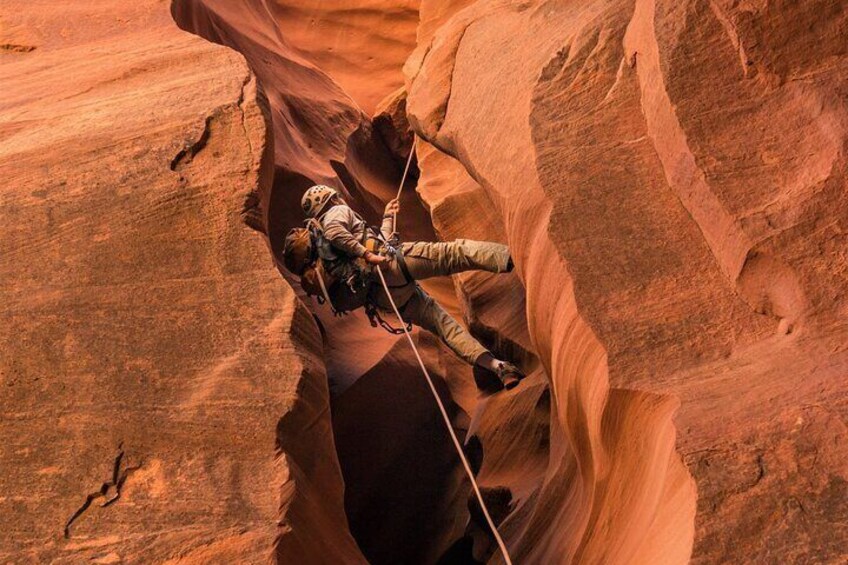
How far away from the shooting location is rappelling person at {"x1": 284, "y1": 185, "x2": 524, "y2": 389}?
6.31m

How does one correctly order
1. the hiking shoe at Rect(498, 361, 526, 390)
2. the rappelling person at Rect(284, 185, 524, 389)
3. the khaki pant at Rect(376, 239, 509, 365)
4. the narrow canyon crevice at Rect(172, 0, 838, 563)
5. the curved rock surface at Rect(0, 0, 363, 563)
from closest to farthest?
the narrow canyon crevice at Rect(172, 0, 838, 563), the curved rock surface at Rect(0, 0, 363, 563), the khaki pant at Rect(376, 239, 509, 365), the rappelling person at Rect(284, 185, 524, 389), the hiking shoe at Rect(498, 361, 526, 390)

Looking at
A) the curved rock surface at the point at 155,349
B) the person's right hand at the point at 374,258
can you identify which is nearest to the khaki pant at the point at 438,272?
the person's right hand at the point at 374,258

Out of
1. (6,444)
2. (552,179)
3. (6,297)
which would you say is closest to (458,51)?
(552,179)

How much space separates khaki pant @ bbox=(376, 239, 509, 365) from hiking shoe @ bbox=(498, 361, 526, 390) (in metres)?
0.17

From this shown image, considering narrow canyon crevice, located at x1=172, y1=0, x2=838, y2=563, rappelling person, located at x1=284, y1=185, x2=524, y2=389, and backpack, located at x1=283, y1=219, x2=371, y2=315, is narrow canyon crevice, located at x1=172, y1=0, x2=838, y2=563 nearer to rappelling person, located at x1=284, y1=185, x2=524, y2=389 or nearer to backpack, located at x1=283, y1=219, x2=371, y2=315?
rappelling person, located at x1=284, y1=185, x2=524, y2=389

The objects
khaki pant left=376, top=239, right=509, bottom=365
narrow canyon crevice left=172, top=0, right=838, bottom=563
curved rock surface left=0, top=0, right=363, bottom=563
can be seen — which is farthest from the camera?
khaki pant left=376, top=239, right=509, bottom=365

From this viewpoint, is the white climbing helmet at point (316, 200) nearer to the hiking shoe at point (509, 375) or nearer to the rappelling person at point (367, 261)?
the rappelling person at point (367, 261)

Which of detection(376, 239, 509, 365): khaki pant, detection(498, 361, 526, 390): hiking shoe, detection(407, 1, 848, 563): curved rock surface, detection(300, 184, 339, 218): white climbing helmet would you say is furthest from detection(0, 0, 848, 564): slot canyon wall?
detection(300, 184, 339, 218): white climbing helmet

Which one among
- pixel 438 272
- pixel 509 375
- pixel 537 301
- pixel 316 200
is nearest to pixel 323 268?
pixel 316 200

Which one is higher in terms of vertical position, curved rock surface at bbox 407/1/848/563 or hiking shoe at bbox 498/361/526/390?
curved rock surface at bbox 407/1/848/563

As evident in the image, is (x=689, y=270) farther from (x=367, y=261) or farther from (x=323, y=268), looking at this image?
(x=323, y=268)

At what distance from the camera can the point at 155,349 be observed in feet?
14.0

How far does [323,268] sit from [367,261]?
1.14 feet

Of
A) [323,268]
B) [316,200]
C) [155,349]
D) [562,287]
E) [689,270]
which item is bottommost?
[323,268]
